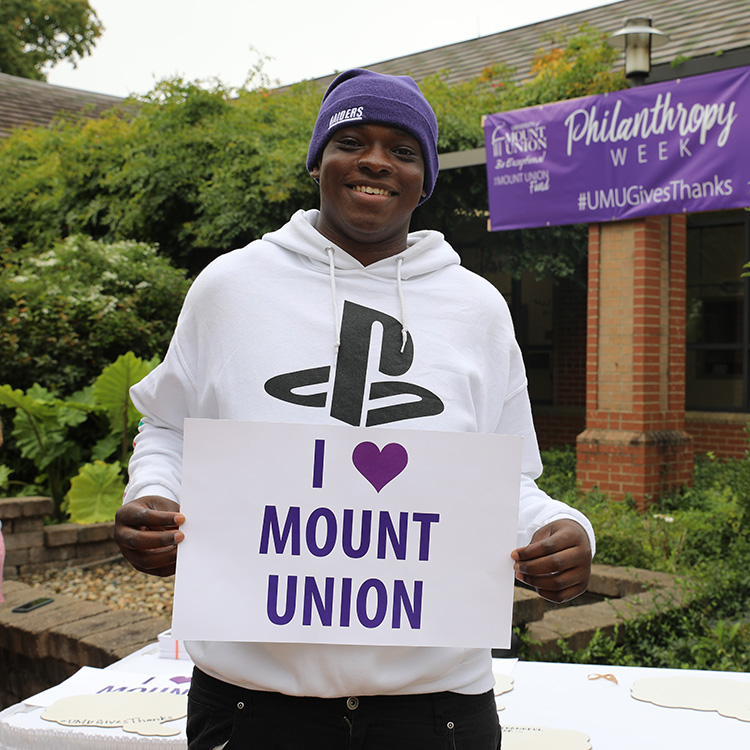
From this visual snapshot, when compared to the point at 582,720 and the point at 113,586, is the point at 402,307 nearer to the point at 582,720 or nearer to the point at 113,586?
the point at 582,720

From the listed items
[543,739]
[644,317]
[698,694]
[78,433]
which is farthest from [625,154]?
[543,739]

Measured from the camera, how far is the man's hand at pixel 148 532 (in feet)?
5.17

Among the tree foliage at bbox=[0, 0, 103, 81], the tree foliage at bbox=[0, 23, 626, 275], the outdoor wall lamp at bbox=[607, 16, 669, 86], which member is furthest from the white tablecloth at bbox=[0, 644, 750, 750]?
the tree foliage at bbox=[0, 0, 103, 81]

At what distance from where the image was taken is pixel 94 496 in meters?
6.70

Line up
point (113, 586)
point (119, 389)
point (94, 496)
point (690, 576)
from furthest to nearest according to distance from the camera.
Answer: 1. point (119, 389)
2. point (94, 496)
3. point (113, 586)
4. point (690, 576)

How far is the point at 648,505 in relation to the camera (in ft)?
25.4

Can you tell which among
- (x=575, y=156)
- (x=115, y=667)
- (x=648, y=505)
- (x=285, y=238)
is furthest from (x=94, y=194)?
(x=285, y=238)

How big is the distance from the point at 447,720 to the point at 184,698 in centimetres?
131

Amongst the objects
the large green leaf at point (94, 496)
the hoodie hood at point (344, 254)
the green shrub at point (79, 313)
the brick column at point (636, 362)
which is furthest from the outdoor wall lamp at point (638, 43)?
the hoodie hood at point (344, 254)

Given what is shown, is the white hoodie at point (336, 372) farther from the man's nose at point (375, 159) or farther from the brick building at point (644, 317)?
the brick building at point (644, 317)

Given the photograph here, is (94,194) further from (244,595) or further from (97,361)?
(244,595)

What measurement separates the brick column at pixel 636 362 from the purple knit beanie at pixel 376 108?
21.1ft

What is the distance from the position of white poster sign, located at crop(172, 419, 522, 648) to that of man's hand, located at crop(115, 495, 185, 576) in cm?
3

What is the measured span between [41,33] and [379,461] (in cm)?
3509
